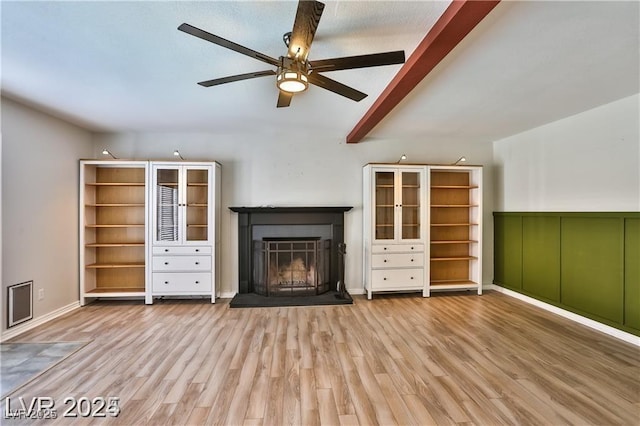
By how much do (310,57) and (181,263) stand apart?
3209mm

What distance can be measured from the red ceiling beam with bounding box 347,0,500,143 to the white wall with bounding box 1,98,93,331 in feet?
12.9

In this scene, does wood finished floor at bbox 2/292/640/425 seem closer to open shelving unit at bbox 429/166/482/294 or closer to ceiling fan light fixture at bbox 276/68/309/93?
open shelving unit at bbox 429/166/482/294

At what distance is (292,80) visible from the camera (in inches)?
69.6

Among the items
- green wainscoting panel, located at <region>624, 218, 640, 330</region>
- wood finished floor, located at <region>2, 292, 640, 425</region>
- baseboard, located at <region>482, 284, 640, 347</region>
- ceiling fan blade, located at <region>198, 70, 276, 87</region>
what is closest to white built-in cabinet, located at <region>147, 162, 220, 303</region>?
wood finished floor, located at <region>2, 292, 640, 425</region>

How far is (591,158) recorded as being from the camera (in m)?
3.29

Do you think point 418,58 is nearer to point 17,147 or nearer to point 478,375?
point 478,375

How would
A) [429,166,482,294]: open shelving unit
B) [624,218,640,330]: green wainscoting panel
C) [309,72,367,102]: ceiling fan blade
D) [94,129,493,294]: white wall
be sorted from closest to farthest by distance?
[309,72,367,102]: ceiling fan blade → [624,218,640,330]: green wainscoting panel → [94,129,493,294]: white wall → [429,166,482,294]: open shelving unit

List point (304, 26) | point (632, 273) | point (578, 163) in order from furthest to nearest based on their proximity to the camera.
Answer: point (578, 163) → point (632, 273) → point (304, 26)

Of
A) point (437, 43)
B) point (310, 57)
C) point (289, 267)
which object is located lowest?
point (289, 267)

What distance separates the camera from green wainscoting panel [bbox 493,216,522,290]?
13.9 ft

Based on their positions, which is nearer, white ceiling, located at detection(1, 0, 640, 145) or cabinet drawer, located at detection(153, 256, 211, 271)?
white ceiling, located at detection(1, 0, 640, 145)

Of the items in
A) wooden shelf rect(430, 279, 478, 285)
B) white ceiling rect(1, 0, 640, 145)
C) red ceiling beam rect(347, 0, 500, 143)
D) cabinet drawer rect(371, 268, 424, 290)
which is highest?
white ceiling rect(1, 0, 640, 145)
